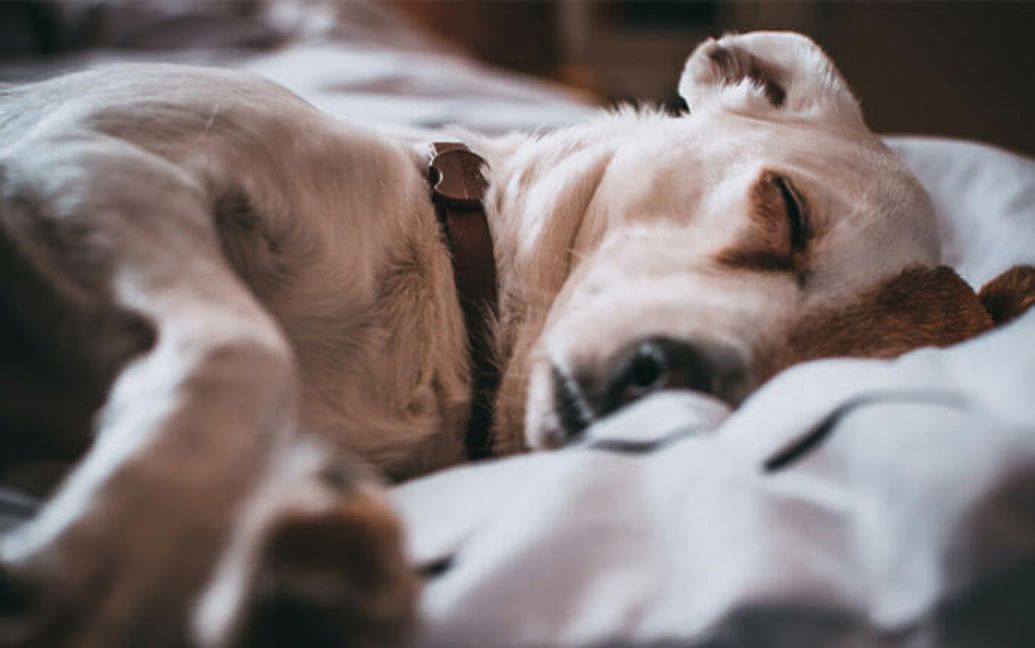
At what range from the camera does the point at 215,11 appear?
3.26 metres

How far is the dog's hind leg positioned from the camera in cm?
58

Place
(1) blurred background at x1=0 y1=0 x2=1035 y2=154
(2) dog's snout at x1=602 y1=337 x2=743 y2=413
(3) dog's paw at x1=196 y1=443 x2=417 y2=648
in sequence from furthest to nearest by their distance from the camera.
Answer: (1) blurred background at x1=0 y1=0 x2=1035 y2=154
(2) dog's snout at x1=602 y1=337 x2=743 y2=413
(3) dog's paw at x1=196 y1=443 x2=417 y2=648

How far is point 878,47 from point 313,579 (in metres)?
4.49

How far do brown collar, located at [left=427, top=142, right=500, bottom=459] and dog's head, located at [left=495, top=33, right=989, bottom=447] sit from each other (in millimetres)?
36

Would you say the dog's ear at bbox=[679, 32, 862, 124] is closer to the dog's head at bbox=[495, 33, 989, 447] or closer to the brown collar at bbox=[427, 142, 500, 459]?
the dog's head at bbox=[495, 33, 989, 447]

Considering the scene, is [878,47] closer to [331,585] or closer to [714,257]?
[714,257]

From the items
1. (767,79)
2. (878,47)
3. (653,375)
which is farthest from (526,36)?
(653,375)

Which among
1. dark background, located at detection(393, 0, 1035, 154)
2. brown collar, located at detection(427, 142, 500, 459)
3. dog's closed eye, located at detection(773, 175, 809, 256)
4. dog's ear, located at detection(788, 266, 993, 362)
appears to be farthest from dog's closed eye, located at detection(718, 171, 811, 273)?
dark background, located at detection(393, 0, 1035, 154)

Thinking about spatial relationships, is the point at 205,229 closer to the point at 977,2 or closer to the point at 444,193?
the point at 444,193

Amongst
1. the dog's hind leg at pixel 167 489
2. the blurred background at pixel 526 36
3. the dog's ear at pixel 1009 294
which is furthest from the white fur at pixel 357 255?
the blurred background at pixel 526 36

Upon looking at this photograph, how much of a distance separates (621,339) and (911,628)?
479 mm

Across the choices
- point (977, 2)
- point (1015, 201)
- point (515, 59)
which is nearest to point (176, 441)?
point (1015, 201)

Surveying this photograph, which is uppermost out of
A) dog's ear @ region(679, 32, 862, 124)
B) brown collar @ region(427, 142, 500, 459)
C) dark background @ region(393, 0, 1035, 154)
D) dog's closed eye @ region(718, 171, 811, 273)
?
dog's ear @ region(679, 32, 862, 124)

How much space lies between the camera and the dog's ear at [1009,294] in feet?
3.89
